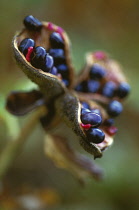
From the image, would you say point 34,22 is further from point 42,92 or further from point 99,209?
point 99,209

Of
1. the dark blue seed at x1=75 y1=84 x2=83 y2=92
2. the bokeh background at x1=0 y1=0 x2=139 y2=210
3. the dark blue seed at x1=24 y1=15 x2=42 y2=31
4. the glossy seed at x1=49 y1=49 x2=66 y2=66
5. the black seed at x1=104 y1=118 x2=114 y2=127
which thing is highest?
the dark blue seed at x1=24 y1=15 x2=42 y2=31

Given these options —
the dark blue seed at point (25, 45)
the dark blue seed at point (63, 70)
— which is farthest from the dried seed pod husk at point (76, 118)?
the dark blue seed at point (25, 45)

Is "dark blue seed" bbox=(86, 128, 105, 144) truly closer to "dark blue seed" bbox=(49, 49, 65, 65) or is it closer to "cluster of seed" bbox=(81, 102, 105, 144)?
"cluster of seed" bbox=(81, 102, 105, 144)

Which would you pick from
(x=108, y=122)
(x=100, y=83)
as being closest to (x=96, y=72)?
(x=100, y=83)

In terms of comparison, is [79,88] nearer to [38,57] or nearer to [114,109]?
[114,109]

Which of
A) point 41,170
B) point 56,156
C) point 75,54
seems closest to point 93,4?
point 75,54

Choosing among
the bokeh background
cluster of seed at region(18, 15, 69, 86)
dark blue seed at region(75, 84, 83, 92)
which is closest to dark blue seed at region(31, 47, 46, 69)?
cluster of seed at region(18, 15, 69, 86)

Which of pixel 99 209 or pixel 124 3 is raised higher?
pixel 124 3
